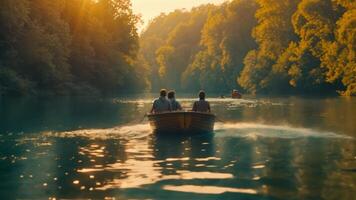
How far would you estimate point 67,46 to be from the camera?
7175cm

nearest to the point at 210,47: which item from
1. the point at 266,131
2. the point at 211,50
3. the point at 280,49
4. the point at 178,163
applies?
the point at 211,50

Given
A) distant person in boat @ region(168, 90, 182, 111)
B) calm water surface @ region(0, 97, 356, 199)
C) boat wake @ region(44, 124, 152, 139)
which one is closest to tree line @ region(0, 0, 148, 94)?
boat wake @ region(44, 124, 152, 139)

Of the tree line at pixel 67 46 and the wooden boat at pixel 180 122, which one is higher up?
the tree line at pixel 67 46

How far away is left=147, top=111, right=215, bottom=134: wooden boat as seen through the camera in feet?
78.1

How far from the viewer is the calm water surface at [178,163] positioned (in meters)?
11.8

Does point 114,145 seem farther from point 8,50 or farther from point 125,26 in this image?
point 125,26

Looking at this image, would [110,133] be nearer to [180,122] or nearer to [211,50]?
[180,122]

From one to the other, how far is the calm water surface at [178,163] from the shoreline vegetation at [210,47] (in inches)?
1301

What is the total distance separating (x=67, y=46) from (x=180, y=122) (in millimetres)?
50236

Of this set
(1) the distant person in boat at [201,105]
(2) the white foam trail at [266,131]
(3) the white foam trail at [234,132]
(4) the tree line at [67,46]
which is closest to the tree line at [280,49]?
(4) the tree line at [67,46]

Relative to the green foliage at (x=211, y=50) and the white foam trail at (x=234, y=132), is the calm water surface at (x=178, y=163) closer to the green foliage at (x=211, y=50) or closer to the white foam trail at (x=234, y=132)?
the white foam trail at (x=234, y=132)

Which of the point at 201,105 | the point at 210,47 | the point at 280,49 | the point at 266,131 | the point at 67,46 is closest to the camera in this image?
the point at 266,131

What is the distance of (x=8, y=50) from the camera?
5688 centimetres

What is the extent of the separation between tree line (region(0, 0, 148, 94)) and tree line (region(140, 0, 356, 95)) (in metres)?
19.5
